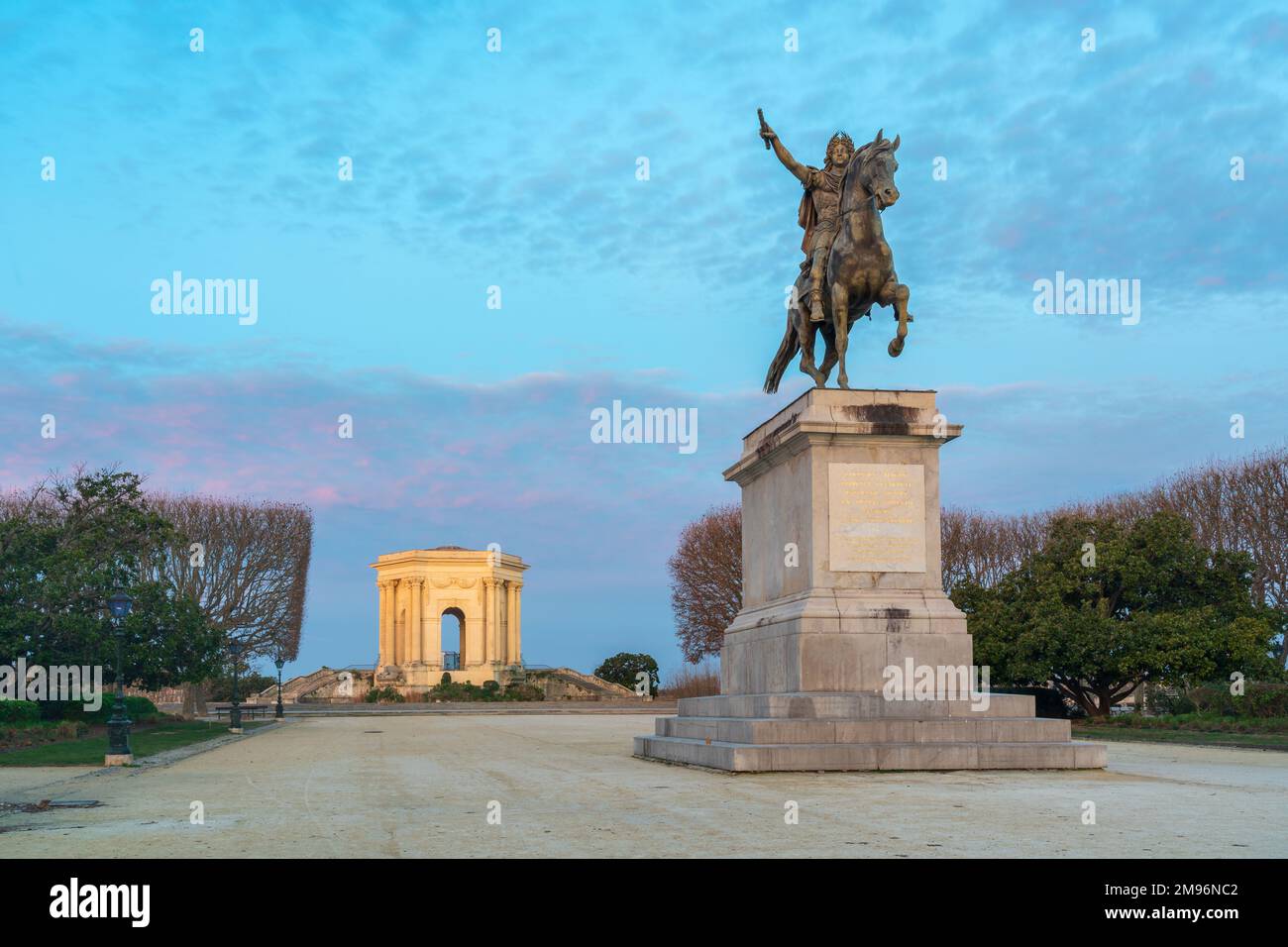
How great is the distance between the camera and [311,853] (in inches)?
350

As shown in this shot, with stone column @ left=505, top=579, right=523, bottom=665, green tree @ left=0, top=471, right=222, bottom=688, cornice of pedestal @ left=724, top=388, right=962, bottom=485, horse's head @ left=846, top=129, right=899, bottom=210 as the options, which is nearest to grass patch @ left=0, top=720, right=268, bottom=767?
green tree @ left=0, top=471, right=222, bottom=688

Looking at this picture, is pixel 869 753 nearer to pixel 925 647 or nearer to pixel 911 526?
pixel 925 647

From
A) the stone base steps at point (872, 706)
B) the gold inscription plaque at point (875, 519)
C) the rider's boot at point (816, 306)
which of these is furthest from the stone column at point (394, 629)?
the stone base steps at point (872, 706)

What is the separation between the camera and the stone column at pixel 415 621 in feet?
302

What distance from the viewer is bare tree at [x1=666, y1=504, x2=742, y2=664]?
64.4 meters

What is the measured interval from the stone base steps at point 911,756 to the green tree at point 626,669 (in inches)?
2747

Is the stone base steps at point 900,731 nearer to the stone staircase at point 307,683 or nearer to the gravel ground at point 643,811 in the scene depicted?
the gravel ground at point 643,811

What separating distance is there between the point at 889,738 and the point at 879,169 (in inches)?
320

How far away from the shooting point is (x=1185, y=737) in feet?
86.3

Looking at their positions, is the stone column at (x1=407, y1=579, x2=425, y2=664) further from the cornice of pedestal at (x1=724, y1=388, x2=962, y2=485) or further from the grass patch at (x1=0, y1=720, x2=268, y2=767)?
the cornice of pedestal at (x1=724, y1=388, x2=962, y2=485)

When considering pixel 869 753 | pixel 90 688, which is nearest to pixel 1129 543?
pixel 869 753

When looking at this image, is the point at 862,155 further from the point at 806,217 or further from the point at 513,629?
the point at 513,629

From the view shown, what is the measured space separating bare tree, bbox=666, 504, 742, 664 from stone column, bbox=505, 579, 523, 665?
1237 inches

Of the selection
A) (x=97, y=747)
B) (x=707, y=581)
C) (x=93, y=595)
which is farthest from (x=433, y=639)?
(x=97, y=747)
